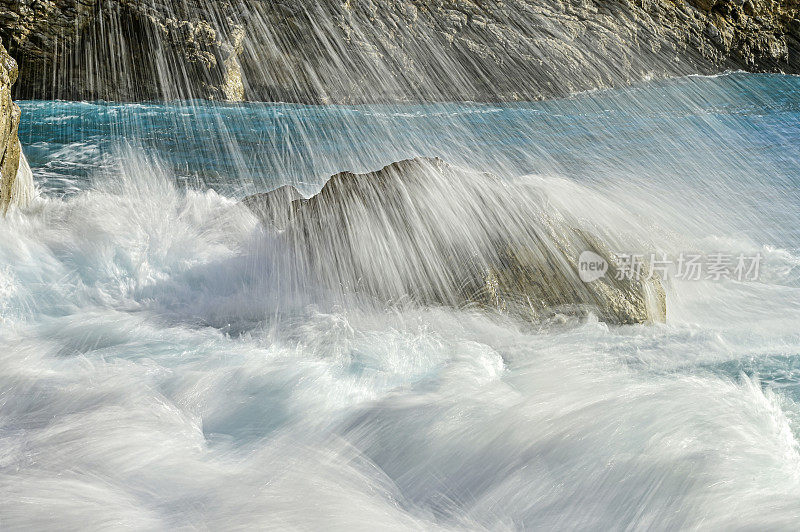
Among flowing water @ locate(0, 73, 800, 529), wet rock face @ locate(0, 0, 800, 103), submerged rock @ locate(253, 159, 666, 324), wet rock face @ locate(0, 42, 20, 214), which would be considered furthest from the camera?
wet rock face @ locate(0, 0, 800, 103)

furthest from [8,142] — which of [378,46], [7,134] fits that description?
[378,46]

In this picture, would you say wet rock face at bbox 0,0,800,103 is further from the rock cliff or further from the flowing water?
the flowing water

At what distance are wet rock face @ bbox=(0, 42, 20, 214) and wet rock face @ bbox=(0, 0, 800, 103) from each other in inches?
452

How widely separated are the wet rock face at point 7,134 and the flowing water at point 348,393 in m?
0.18

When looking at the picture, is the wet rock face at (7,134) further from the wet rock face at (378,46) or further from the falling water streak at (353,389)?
the wet rock face at (378,46)

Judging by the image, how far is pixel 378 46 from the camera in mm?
18469

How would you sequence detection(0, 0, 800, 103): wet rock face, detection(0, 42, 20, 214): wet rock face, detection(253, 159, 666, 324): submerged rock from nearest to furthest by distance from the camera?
detection(253, 159, 666, 324): submerged rock < detection(0, 42, 20, 214): wet rock face < detection(0, 0, 800, 103): wet rock face

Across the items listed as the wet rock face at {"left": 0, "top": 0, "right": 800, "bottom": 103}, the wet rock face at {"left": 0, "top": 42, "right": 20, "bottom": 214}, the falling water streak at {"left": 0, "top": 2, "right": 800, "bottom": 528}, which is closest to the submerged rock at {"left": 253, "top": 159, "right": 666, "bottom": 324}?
the falling water streak at {"left": 0, "top": 2, "right": 800, "bottom": 528}

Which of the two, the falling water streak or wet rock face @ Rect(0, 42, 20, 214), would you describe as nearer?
the falling water streak

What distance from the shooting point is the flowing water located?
183cm

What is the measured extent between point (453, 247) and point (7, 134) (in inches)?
120

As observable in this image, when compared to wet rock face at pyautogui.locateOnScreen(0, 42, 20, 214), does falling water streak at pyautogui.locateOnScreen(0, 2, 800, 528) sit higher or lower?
lower

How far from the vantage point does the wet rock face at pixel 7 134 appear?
3.63m

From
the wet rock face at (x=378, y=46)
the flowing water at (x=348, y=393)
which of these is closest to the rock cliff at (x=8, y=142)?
the flowing water at (x=348, y=393)
